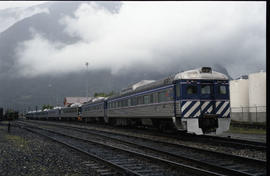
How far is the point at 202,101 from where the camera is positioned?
51.2 ft

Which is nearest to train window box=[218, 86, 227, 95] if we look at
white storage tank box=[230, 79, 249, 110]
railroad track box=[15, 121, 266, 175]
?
railroad track box=[15, 121, 266, 175]

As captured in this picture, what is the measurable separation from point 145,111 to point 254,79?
73.9 feet

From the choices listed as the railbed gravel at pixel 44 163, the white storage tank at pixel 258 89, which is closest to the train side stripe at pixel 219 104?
the railbed gravel at pixel 44 163

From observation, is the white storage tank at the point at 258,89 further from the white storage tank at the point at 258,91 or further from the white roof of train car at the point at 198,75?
the white roof of train car at the point at 198,75

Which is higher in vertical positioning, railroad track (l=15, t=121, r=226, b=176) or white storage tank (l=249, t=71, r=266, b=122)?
white storage tank (l=249, t=71, r=266, b=122)

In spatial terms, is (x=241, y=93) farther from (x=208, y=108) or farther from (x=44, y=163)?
(x=44, y=163)

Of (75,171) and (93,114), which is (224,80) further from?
(93,114)

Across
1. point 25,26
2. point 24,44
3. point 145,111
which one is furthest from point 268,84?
point 25,26

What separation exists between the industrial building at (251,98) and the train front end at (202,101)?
17.3 m

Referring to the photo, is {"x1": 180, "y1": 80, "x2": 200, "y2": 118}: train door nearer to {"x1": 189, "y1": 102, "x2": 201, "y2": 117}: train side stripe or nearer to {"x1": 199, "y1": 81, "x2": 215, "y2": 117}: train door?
{"x1": 189, "y1": 102, "x2": 201, "y2": 117}: train side stripe

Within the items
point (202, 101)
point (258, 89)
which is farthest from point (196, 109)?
point (258, 89)

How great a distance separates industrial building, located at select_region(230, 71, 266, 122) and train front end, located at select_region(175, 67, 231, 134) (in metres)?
Result: 17.3

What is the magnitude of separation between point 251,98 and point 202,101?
24.2m

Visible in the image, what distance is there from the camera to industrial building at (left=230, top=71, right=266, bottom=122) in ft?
111
